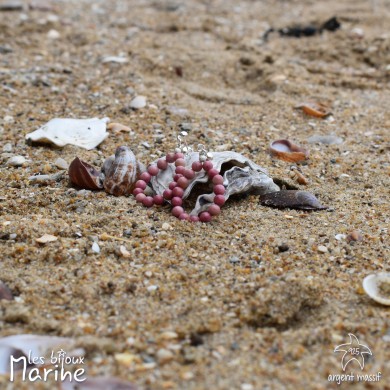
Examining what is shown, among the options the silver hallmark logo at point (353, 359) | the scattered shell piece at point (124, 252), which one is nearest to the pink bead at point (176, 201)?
the scattered shell piece at point (124, 252)

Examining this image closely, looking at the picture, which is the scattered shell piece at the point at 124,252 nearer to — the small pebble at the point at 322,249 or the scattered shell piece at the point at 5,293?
the scattered shell piece at the point at 5,293

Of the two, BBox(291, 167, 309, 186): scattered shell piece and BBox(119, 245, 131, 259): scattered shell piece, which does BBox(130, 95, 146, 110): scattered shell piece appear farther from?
BBox(119, 245, 131, 259): scattered shell piece

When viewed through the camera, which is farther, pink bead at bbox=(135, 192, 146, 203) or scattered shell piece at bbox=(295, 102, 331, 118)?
scattered shell piece at bbox=(295, 102, 331, 118)

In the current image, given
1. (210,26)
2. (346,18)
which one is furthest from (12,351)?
(346,18)

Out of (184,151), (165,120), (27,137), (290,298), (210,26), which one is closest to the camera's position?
(290,298)

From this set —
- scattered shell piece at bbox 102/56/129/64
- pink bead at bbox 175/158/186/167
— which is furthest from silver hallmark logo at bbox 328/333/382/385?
scattered shell piece at bbox 102/56/129/64

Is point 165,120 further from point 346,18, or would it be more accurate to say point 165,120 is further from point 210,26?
point 346,18
